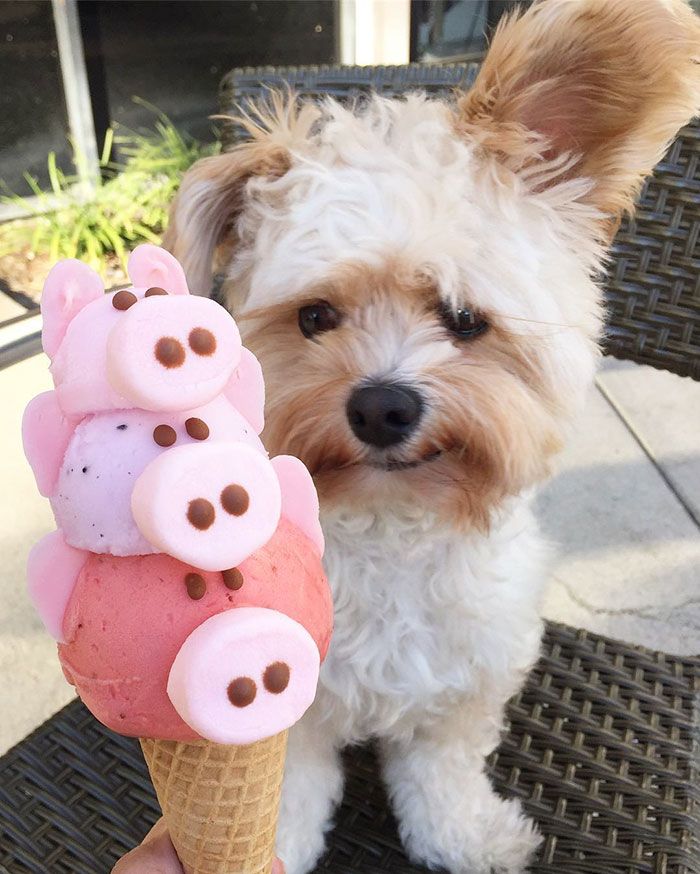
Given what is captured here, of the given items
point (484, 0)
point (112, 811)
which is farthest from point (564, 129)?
point (484, 0)

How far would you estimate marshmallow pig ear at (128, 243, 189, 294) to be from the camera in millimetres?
457

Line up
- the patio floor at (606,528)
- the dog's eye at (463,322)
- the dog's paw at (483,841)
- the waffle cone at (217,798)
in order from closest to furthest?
the waffle cone at (217,798)
the dog's eye at (463,322)
the dog's paw at (483,841)
the patio floor at (606,528)

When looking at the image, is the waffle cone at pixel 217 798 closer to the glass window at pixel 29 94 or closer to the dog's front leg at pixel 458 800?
the dog's front leg at pixel 458 800

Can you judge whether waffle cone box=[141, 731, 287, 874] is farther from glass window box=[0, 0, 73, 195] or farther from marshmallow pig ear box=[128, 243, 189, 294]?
glass window box=[0, 0, 73, 195]

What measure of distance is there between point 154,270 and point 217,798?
331mm

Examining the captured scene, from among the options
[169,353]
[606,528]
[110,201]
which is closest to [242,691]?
[169,353]

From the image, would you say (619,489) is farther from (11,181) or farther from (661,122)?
(11,181)

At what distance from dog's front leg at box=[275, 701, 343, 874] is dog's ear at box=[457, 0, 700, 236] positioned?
67 centimetres

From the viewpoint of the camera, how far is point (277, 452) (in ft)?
2.64

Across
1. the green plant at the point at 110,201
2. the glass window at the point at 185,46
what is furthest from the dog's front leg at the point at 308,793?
the glass window at the point at 185,46

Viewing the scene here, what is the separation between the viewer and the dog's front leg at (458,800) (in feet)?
3.20

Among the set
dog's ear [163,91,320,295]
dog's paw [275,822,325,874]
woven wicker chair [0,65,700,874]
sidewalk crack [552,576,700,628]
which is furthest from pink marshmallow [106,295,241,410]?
sidewalk crack [552,576,700,628]

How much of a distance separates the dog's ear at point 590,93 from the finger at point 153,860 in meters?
0.68

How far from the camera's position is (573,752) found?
0.99 m
